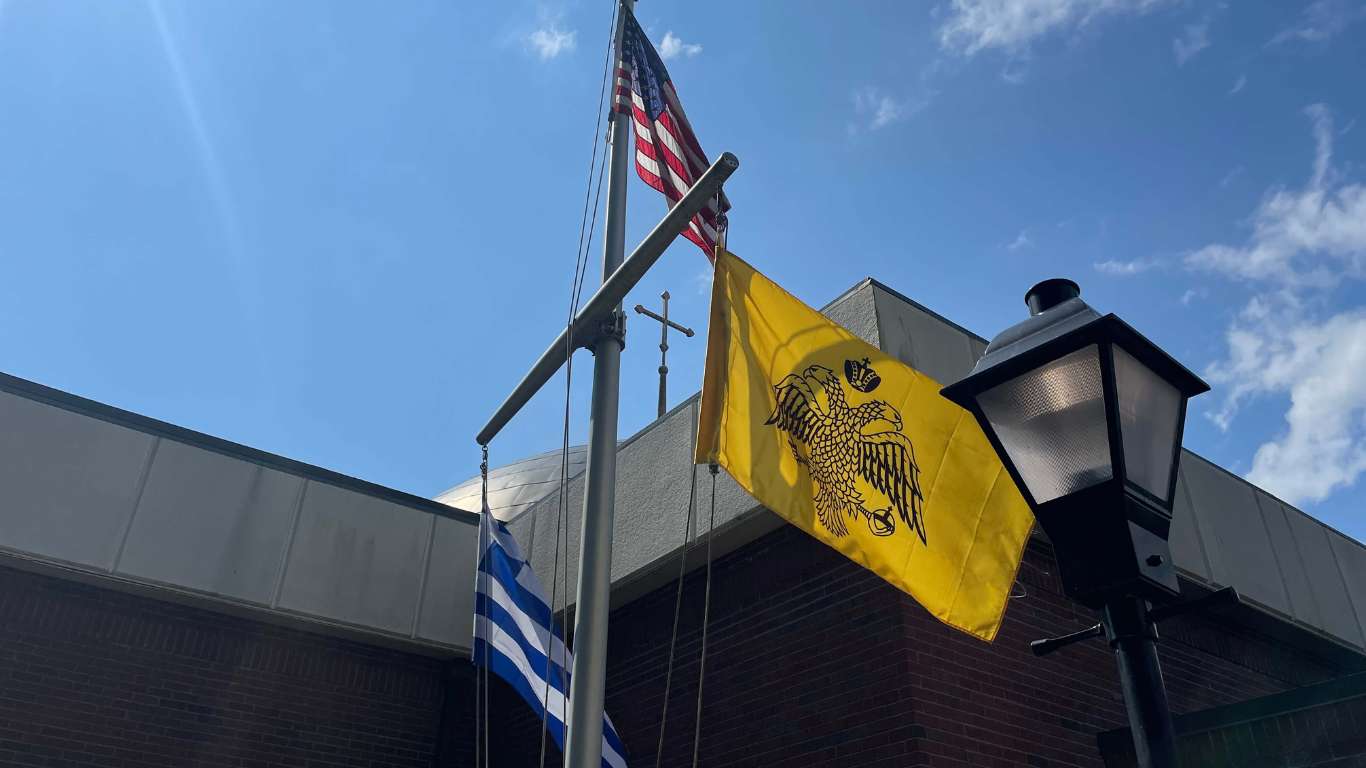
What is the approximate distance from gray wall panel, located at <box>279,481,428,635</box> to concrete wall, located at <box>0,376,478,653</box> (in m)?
0.01

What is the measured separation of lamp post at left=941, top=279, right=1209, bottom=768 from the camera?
251 cm

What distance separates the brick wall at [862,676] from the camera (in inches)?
235

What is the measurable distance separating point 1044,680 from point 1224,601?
4.52 meters

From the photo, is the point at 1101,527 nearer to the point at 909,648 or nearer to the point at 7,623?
the point at 909,648

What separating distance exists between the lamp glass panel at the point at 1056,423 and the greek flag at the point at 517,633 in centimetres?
384

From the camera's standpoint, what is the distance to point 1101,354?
8.29 feet

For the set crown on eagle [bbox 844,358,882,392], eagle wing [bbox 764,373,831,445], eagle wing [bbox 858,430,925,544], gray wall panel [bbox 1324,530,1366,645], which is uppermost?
gray wall panel [bbox 1324,530,1366,645]

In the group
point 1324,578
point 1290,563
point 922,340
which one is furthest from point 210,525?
point 1324,578

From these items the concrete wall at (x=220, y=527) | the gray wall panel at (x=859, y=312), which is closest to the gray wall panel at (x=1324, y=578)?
the gray wall panel at (x=859, y=312)

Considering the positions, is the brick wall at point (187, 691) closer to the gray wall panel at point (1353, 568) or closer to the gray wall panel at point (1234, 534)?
the gray wall panel at point (1234, 534)

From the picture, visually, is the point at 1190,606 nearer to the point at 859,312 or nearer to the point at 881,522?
the point at 881,522

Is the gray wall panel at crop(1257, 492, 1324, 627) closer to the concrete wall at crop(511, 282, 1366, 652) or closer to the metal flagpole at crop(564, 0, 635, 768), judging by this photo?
the concrete wall at crop(511, 282, 1366, 652)

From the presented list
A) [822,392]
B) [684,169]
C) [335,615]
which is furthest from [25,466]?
[822,392]

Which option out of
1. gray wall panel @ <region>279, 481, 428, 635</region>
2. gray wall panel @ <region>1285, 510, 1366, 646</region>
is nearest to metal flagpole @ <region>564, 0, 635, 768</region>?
gray wall panel @ <region>279, 481, 428, 635</region>
